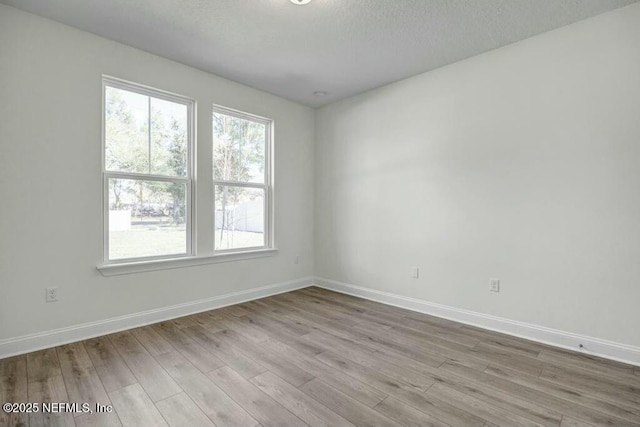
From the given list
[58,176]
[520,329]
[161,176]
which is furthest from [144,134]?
[520,329]

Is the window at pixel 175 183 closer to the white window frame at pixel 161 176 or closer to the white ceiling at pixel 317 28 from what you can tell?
the white window frame at pixel 161 176

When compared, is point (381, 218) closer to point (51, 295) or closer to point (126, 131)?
point (126, 131)

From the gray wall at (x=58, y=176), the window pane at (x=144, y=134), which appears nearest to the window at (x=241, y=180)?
the window pane at (x=144, y=134)

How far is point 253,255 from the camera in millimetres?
3982

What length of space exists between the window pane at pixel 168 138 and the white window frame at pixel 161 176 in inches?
1.9

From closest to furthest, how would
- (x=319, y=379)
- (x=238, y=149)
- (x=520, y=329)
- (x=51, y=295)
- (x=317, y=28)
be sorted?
(x=319, y=379) → (x=51, y=295) → (x=317, y=28) → (x=520, y=329) → (x=238, y=149)

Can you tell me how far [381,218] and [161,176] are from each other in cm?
252

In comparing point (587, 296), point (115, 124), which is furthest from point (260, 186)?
point (587, 296)

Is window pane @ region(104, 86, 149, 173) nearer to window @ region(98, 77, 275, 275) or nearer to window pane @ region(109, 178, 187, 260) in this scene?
window @ region(98, 77, 275, 275)

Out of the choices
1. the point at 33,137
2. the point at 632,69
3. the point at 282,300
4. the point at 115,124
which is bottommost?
the point at 282,300

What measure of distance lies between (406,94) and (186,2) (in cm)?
240

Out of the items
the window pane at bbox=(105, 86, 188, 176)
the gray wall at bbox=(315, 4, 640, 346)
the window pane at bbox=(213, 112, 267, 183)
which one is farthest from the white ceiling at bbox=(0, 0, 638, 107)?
the window pane at bbox=(213, 112, 267, 183)

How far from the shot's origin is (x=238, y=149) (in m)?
3.90

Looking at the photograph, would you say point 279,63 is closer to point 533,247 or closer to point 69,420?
point 533,247
